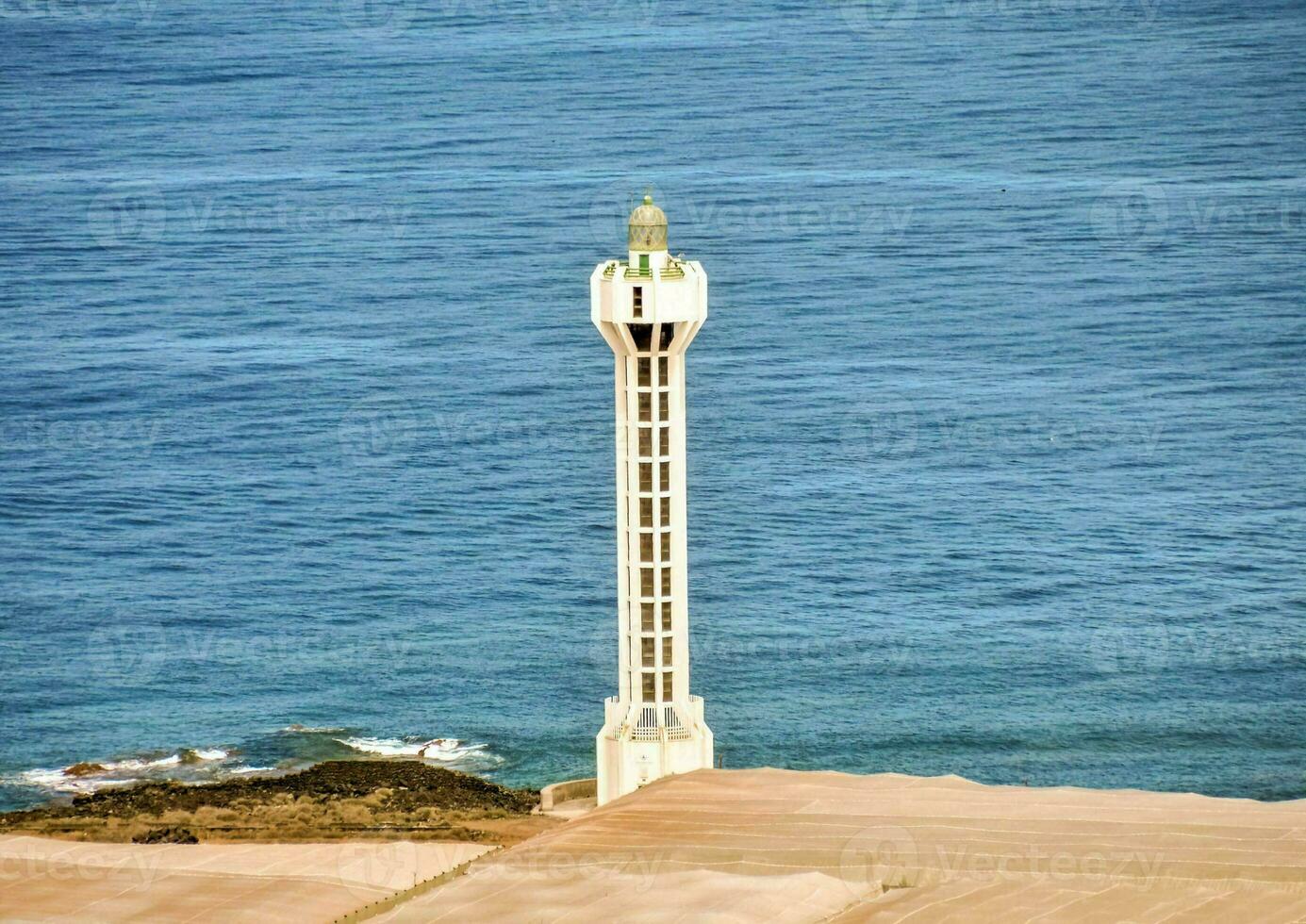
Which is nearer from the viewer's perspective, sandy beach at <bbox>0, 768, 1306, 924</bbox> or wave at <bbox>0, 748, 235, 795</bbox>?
sandy beach at <bbox>0, 768, 1306, 924</bbox>

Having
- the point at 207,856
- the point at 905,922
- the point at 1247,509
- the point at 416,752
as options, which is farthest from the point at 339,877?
the point at 1247,509

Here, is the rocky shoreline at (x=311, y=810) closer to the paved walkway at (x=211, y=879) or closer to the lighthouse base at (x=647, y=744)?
the lighthouse base at (x=647, y=744)

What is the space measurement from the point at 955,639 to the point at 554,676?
2343cm

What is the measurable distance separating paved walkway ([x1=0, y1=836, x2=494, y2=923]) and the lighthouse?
31.5 feet

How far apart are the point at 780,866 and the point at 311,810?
35882mm

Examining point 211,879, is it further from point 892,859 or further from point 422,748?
point 422,748

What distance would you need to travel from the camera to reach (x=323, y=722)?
15425 cm

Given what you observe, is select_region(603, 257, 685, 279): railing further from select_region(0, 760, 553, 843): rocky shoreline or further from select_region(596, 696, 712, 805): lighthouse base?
select_region(0, 760, 553, 843): rocky shoreline

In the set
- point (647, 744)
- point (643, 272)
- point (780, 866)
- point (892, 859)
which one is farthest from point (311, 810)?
point (892, 859)

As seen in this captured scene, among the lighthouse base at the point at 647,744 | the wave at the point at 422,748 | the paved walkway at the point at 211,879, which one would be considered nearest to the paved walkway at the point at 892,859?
the paved walkway at the point at 211,879

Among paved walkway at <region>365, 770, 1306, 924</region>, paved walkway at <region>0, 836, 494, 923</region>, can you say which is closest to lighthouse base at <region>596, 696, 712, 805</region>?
paved walkway at <region>365, 770, 1306, 924</region>

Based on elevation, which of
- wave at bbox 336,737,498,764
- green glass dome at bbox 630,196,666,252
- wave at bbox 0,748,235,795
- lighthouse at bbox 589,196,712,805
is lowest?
wave at bbox 0,748,235,795

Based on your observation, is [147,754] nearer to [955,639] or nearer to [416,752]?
[416,752]

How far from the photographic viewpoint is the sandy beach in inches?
3701
